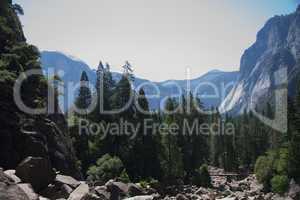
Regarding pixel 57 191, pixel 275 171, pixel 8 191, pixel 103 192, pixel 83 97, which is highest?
pixel 83 97

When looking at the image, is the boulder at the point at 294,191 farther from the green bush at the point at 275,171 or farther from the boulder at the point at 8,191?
the boulder at the point at 8,191

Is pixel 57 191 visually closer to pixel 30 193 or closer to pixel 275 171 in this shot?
pixel 30 193

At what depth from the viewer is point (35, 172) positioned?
79.9 feet

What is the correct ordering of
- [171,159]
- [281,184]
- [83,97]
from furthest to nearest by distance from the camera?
[83,97]
[171,159]
[281,184]

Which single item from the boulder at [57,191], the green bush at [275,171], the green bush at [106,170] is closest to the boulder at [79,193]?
the boulder at [57,191]

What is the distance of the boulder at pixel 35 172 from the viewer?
23922 mm

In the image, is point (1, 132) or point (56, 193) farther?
point (1, 132)

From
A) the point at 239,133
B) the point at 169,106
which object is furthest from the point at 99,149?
the point at 239,133

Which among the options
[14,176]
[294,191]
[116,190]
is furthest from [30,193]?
[294,191]

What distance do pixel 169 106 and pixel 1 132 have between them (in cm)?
4855

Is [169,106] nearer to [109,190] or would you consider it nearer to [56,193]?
[109,190]

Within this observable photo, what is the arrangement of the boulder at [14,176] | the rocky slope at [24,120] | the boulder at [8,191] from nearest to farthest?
1. the boulder at [8,191]
2. the boulder at [14,176]
3. the rocky slope at [24,120]

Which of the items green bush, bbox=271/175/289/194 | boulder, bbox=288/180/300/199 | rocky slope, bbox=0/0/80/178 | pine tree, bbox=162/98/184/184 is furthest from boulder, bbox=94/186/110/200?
pine tree, bbox=162/98/184/184

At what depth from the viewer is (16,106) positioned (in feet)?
114
